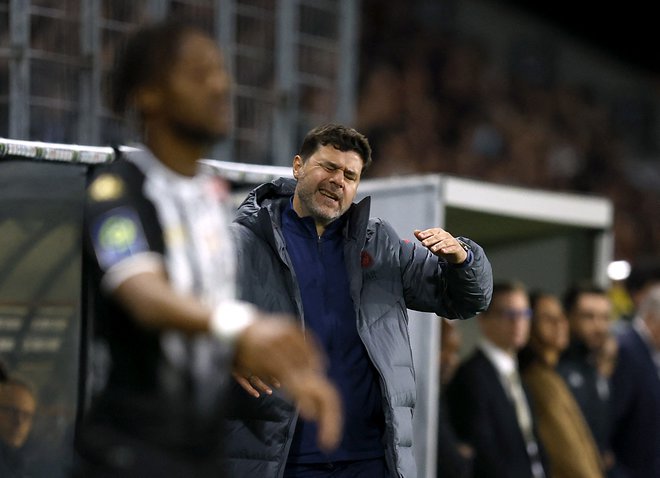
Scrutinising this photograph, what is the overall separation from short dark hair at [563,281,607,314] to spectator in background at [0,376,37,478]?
11.2 ft

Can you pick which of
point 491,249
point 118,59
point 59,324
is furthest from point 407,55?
point 118,59

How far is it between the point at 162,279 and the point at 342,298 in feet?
6.33

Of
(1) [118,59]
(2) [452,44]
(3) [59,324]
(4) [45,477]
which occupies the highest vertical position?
(2) [452,44]

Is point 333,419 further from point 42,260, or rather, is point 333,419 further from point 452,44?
point 452,44

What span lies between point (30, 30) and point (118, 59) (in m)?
5.44

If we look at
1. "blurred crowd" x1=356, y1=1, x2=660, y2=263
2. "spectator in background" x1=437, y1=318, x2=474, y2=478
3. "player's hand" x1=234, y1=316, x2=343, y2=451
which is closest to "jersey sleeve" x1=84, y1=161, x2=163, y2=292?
"player's hand" x1=234, y1=316, x2=343, y2=451

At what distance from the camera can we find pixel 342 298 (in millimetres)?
4418

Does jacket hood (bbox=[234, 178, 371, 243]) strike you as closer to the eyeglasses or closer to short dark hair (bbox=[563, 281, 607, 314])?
the eyeglasses

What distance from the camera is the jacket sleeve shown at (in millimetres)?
4438

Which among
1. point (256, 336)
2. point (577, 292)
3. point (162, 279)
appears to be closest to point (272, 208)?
point (162, 279)

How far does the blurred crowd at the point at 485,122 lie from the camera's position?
1314cm

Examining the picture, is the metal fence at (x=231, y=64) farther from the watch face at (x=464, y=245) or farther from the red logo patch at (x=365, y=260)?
the watch face at (x=464, y=245)

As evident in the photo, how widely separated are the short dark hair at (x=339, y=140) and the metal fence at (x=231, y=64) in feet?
7.92

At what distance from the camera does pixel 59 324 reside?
5238 millimetres
